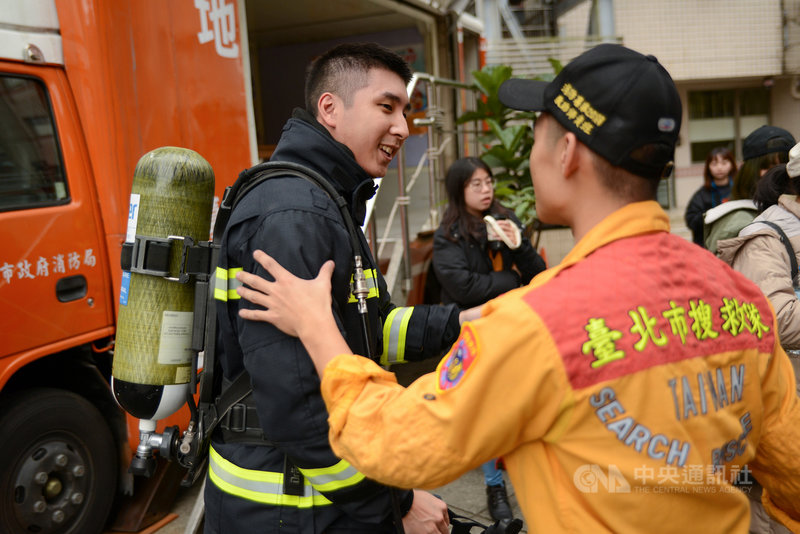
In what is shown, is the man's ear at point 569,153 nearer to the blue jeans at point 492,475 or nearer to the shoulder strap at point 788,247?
the shoulder strap at point 788,247

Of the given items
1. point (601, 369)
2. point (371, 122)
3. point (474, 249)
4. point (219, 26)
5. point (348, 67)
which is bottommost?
point (474, 249)

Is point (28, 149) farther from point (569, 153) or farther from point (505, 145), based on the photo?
point (505, 145)

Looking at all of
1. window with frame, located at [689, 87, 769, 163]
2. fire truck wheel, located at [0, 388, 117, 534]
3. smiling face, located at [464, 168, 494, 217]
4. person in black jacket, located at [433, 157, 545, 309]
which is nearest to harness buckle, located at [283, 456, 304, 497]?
fire truck wheel, located at [0, 388, 117, 534]

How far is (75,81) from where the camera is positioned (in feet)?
10.5

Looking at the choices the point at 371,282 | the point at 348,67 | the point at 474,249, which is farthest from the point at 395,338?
the point at 474,249

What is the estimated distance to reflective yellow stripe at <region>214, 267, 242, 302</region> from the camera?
5.03 ft

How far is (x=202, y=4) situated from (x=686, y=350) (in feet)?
11.2

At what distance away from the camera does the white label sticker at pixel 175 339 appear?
177 cm

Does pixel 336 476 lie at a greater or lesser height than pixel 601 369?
lesser

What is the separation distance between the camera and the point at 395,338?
6.35 feet

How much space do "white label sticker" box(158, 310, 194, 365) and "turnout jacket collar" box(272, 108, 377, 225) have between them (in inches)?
20.7

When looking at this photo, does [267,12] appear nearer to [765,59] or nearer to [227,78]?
[227,78]

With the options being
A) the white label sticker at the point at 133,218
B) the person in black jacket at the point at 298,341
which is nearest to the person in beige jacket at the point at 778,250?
the person in black jacket at the point at 298,341

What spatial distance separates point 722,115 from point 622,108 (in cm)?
1357
